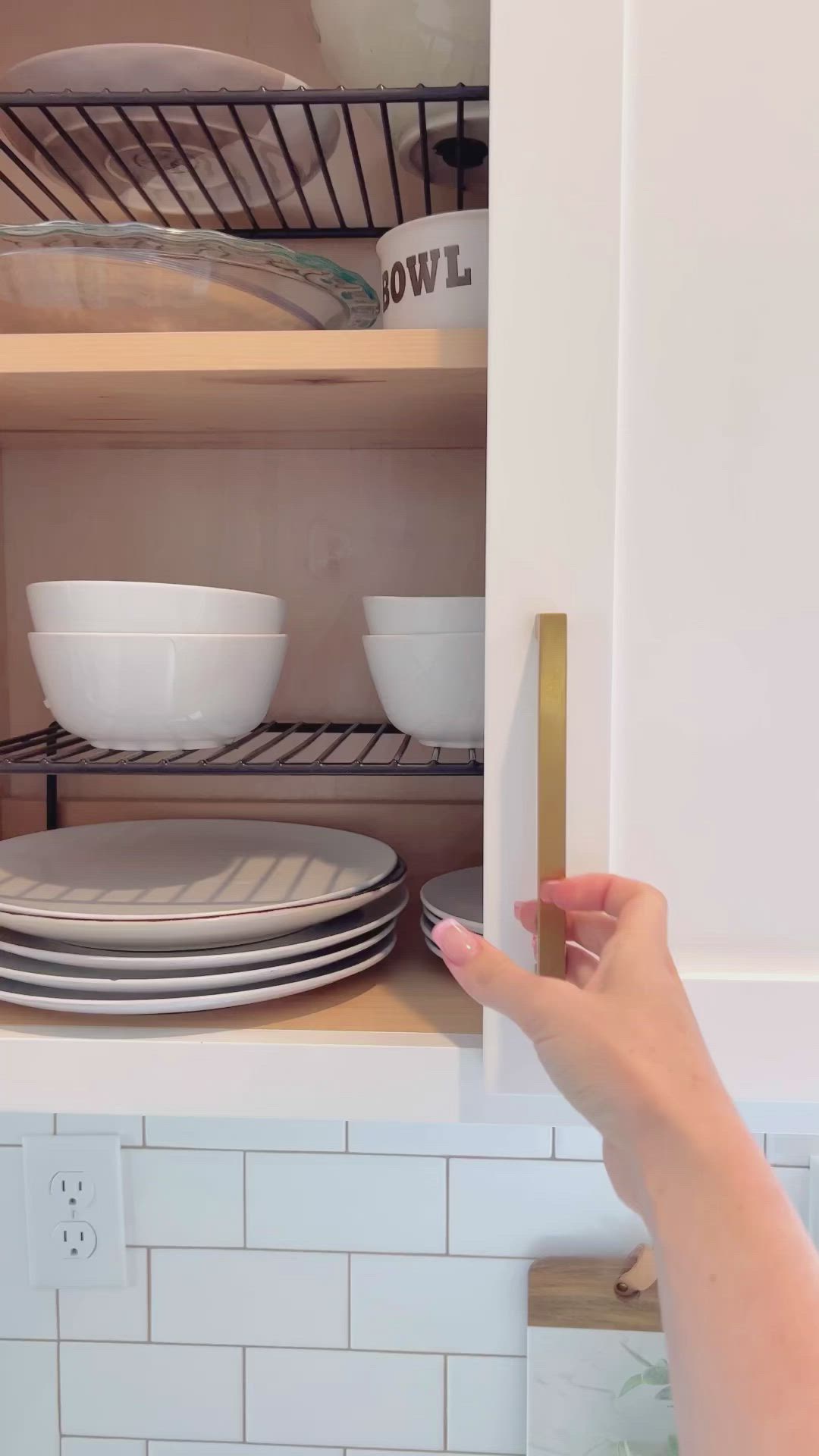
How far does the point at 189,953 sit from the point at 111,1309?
22.2 inches

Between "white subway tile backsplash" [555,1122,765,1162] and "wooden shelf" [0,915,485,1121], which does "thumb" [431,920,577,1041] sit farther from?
"white subway tile backsplash" [555,1122,765,1162]

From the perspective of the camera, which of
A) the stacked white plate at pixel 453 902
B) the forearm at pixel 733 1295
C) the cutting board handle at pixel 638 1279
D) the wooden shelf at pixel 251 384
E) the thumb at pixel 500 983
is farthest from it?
the cutting board handle at pixel 638 1279

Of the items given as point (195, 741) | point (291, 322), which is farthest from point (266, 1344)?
point (291, 322)

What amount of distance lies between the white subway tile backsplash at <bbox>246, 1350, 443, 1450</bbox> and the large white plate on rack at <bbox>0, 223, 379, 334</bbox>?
96cm

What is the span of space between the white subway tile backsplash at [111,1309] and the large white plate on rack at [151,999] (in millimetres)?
497

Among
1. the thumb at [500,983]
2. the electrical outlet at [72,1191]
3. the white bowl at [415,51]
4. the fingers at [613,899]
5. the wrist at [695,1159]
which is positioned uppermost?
the white bowl at [415,51]

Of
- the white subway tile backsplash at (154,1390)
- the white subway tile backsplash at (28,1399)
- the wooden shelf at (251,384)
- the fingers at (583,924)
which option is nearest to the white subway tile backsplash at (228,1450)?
the white subway tile backsplash at (154,1390)

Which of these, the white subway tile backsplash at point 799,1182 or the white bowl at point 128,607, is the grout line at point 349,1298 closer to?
the white subway tile backsplash at point 799,1182

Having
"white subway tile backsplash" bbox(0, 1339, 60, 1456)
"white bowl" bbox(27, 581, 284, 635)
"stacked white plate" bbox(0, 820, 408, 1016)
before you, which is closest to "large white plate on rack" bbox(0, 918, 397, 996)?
"stacked white plate" bbox(0, 820, 408, 1016)

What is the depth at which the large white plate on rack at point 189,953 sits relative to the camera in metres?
0.65

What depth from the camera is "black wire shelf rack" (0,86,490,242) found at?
655 millimetres

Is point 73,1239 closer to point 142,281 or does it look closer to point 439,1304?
point 439,1304

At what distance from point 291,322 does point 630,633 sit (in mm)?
345

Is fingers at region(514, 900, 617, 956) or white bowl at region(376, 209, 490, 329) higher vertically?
white bowl at region(376, 209, 490, 329)
